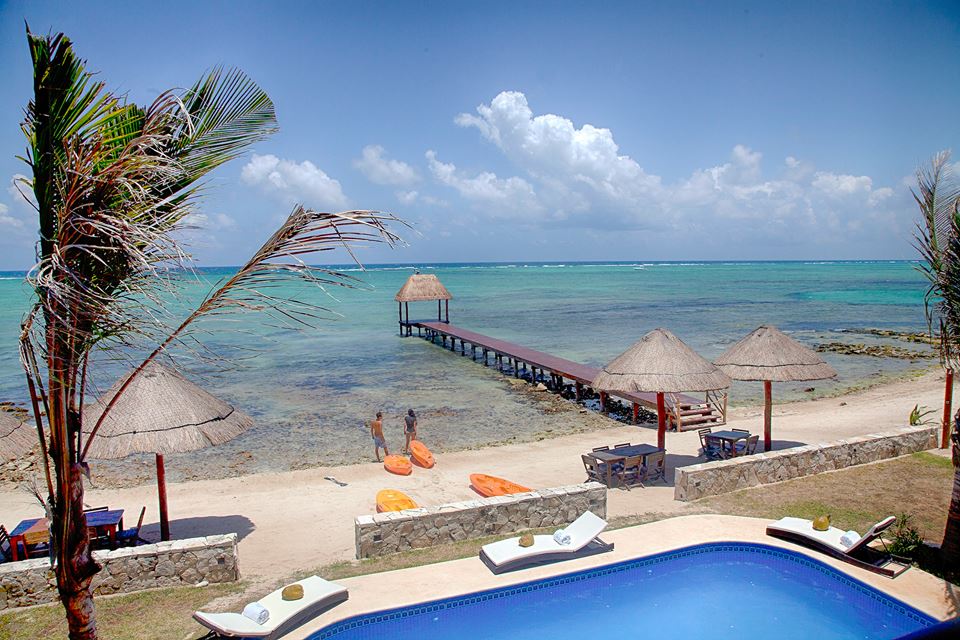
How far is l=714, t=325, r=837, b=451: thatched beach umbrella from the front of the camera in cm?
1046

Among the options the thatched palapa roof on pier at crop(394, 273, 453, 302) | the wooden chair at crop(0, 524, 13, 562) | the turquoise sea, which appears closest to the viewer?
the wooden chair at crop(0, 524, 13, 562)

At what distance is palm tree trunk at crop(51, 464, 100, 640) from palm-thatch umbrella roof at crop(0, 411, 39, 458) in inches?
208

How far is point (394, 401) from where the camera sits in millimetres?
19703

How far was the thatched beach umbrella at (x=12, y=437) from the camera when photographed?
790 cm

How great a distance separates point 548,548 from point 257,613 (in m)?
3.23

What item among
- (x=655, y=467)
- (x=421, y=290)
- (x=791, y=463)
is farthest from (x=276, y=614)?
(x=421, y=290)

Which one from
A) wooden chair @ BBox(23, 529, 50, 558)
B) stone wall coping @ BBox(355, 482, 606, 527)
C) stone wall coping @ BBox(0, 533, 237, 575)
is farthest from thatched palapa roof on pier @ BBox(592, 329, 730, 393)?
wooden chair @ BBox(23, 529, 50, 558)

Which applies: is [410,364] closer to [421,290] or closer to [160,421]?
[421,290]

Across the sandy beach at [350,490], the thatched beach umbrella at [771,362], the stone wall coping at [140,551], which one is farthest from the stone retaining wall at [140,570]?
the thatched beach umbrella at [771,362]

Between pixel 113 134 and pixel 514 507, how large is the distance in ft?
20.9

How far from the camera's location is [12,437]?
8.05m

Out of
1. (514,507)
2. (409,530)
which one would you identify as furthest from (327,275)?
(514,507)

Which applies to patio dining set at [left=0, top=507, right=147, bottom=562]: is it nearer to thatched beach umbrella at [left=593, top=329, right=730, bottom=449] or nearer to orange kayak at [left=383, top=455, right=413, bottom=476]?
orange kayak at [left=383, top=455, right=413, bottom=476]

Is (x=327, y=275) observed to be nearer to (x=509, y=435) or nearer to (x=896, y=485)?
(x=896, y=485)
